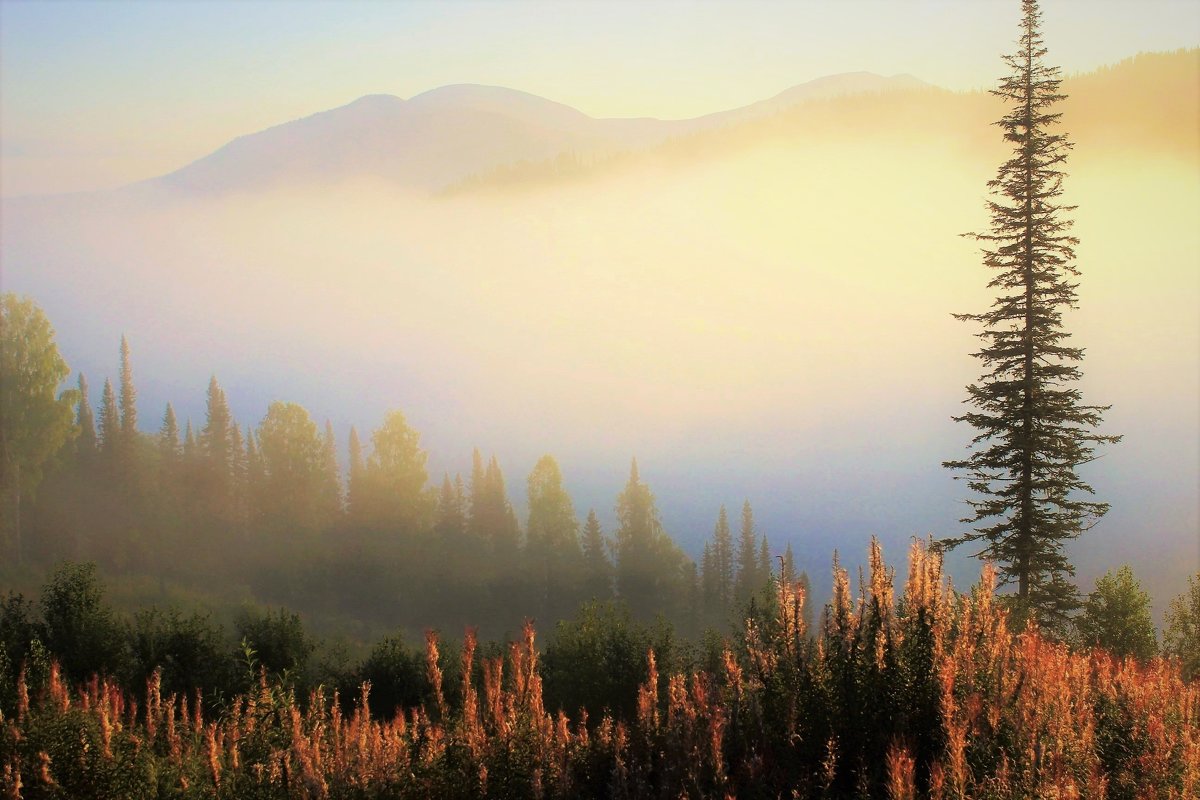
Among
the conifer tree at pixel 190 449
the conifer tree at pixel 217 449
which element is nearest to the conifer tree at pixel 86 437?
the conifer tree at pixel 190 449

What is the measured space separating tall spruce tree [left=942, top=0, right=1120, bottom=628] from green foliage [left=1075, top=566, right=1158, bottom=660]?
1.52 metres

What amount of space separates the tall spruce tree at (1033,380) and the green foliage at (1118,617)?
4.99 feet

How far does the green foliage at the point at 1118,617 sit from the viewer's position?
3556 cm

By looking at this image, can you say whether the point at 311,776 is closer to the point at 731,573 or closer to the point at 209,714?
the point at 209,714

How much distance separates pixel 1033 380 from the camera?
35.5 m

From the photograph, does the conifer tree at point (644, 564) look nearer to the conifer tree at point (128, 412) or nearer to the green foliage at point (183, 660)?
the conifer tree at point (128, 412)

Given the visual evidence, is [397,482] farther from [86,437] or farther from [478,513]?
[86,437]

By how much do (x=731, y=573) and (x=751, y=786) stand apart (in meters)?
110

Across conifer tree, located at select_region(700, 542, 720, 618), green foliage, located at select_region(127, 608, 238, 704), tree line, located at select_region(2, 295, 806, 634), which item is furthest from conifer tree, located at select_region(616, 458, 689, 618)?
green foliage, located at select_region(127, 608, 238, 704)

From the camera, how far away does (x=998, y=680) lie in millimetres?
9977

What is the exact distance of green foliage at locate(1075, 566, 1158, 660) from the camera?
1400 inches

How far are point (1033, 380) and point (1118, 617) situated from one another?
10.1 meters

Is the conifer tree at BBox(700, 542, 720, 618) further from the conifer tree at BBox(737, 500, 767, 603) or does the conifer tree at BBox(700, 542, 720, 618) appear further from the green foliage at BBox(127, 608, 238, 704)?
the green foliage at BBox(127, 608, 238, 704)

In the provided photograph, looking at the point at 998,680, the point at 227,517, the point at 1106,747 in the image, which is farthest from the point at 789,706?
the point at 227,517
